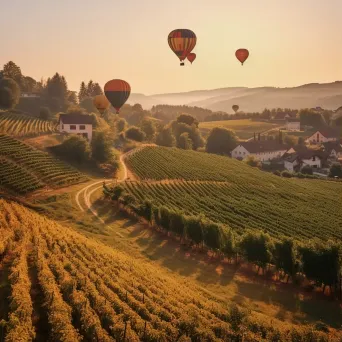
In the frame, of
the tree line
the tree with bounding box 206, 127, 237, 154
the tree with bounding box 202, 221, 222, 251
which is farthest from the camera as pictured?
the tree with bounding box 206, 127, 237, 154

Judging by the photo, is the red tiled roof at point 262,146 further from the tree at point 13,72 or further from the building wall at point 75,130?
the tree at point 13,72

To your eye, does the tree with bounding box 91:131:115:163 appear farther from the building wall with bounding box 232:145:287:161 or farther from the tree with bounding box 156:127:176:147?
the building wall with bounding box 232:145:287:161

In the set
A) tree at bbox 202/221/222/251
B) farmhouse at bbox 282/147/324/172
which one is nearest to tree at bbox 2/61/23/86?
farmhouse at bbox 282/147/324/172

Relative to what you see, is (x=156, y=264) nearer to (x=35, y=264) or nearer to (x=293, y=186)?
(x=35, y=264)

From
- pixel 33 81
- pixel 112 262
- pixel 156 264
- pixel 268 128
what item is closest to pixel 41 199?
pixel 156 264

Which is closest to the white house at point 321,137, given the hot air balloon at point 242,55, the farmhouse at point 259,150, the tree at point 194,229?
the farmhouse at point 259,150
